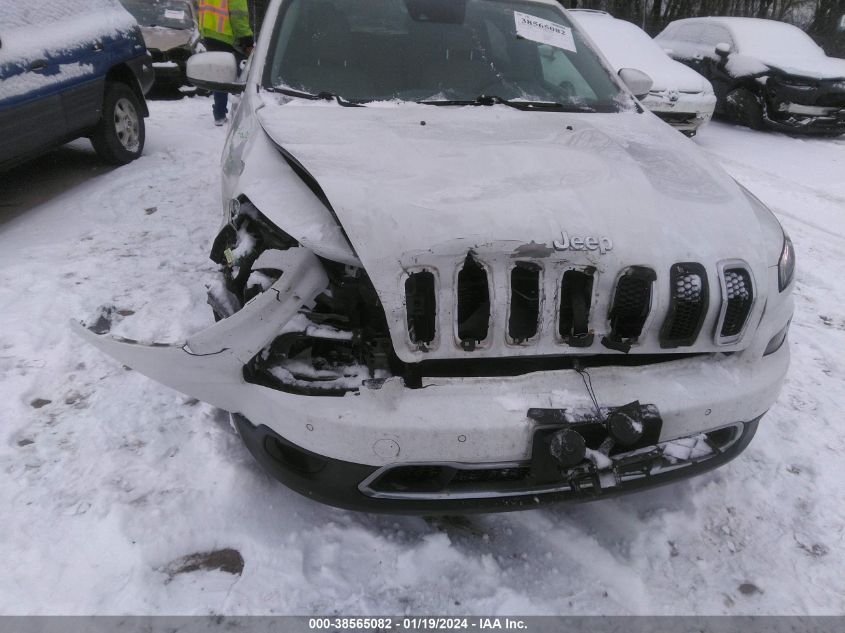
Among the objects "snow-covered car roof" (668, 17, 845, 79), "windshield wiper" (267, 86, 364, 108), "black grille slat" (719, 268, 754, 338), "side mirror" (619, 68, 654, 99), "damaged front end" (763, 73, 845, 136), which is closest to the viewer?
"black grille slat" (719, 268, 754, 338)

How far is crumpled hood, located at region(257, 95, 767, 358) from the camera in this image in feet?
5.64

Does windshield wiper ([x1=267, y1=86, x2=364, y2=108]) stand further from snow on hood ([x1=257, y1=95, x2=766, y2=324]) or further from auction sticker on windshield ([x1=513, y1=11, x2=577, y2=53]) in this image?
auction sticker on windshield ([x1=513, y1=11, x2=577, y2=53])

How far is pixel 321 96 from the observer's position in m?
2.63

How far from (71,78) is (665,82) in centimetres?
654

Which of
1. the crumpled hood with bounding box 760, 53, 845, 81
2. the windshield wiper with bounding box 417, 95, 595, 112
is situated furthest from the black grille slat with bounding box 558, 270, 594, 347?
the crumpled hood with bounding box 760, 53, 845, 81

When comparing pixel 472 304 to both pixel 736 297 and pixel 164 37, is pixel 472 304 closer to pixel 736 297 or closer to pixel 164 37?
pixel 736 297

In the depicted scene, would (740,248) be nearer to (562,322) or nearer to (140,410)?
(562,322)

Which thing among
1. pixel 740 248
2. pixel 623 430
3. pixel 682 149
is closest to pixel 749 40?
pixel 682 149

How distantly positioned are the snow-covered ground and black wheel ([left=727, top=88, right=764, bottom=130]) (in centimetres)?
713

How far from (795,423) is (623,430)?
154 centimetres

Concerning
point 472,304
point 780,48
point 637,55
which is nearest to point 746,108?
point 780,48

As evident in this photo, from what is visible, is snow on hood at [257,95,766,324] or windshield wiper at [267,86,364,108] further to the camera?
windshield wiper at [267,86,364,108]

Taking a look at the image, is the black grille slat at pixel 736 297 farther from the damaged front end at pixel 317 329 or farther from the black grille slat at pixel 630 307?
the damaged front end at pixel 317 329

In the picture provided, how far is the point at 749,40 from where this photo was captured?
30.1ft
